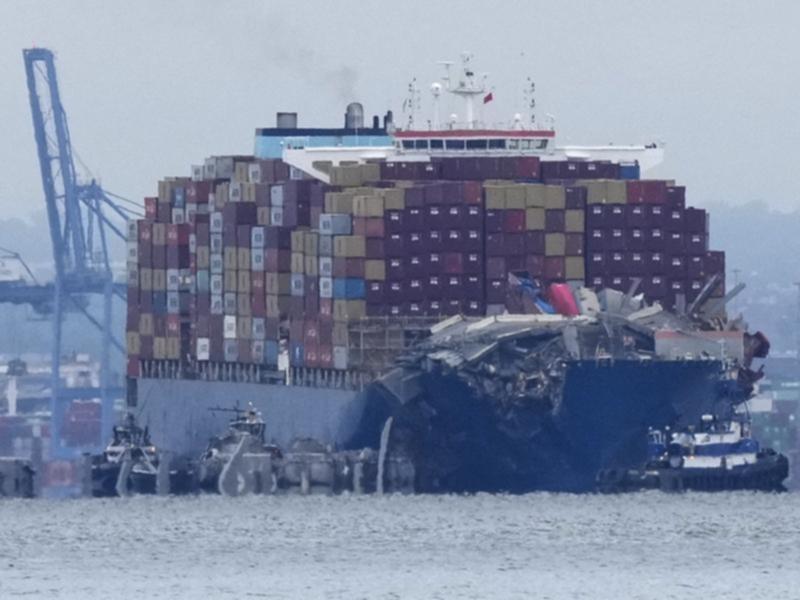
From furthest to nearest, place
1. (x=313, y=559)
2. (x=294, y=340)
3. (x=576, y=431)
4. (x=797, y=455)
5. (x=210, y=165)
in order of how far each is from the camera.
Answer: (x=797, y=455) < (x=210, y=165) < (x=294, y=340) < (x=576, y=431) < (x=313, y=559)

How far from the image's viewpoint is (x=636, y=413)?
9481cm

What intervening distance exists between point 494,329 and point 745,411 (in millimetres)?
8288

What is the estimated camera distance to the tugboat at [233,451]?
103188mm

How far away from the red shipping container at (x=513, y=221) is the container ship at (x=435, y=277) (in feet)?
0.12

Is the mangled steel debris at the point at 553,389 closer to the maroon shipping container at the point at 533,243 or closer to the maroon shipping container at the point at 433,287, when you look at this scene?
the maroon shipping container at the point at 433,287

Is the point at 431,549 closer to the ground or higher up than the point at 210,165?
closer to the ground

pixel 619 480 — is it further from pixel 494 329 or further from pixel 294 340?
pixel 294 340

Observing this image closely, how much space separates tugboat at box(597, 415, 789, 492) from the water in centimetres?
62

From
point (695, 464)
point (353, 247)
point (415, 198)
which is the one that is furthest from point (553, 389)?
point (353, 247)

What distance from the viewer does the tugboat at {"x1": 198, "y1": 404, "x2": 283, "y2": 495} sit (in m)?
103

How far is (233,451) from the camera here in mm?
103562

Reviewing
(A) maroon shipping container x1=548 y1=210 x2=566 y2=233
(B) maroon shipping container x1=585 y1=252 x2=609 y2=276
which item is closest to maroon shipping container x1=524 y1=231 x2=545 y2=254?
(A) maroon shipping container x1=548 y1=210 x2=566 y2=233

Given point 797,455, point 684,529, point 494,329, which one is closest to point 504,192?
point 494,329

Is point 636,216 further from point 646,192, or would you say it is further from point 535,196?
point 535,196
